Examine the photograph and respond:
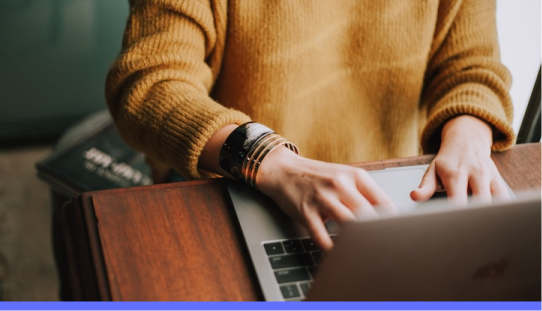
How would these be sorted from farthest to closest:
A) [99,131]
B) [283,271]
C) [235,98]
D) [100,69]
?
[100,69] → [99,131] → [235,98] → [283,271]

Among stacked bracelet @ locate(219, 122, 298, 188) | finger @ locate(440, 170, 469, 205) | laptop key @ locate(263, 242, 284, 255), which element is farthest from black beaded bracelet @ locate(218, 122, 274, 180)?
finger @ locate(440, 170, 469, 205)

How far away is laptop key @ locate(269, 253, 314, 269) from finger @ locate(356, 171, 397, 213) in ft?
0.26

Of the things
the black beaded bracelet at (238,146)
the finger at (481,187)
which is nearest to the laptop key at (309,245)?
the black beaded bracelet at (238,146)

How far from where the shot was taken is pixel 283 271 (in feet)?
1.61

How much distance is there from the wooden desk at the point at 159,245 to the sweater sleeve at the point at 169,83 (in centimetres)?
8

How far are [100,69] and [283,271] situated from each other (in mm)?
1498

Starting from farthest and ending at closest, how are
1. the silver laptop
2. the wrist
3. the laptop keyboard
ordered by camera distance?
the wrist → the laptop keyboard → the silver laptop

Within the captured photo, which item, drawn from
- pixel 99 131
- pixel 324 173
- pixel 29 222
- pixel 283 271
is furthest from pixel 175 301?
pixel 29 222

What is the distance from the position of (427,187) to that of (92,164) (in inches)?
39.6

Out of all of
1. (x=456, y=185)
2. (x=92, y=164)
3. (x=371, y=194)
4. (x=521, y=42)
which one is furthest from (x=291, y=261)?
(x=92, y=164)

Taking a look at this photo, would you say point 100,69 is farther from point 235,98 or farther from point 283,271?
point 283,271

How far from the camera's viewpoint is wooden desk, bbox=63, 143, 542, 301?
469 mm

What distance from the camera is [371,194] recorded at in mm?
538

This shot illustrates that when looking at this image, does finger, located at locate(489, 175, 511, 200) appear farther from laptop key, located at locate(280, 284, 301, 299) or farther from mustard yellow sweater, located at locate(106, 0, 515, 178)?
laptop key, located at locate(280, 284, 301, 299)
